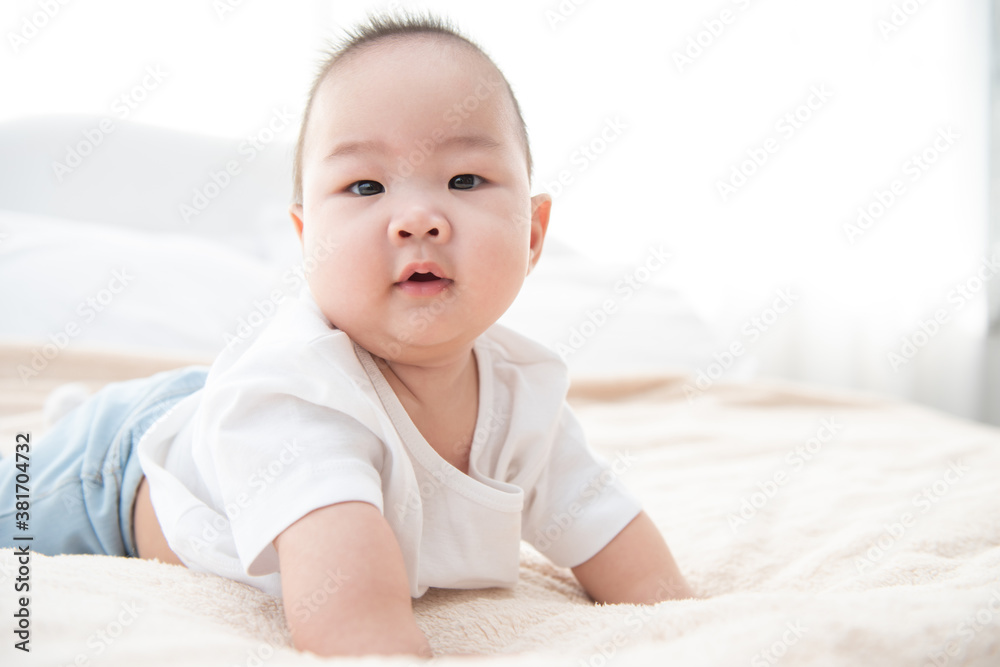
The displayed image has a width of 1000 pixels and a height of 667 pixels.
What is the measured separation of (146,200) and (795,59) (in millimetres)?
2502

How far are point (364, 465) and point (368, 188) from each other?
0.86 feet

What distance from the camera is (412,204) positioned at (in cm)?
65

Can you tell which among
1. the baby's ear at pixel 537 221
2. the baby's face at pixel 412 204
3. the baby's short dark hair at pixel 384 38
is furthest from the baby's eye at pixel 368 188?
the baby's ear at pixel 537 221

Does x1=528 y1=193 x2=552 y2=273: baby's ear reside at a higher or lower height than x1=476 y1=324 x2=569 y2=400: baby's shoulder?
higher

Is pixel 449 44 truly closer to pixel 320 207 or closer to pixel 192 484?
pixel 320 207

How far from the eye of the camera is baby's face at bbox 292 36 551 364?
66cm

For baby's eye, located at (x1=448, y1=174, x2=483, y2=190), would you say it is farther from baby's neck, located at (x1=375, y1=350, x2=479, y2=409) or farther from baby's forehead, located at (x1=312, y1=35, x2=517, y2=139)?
baby's neck, located at (x1=375, y1=350, x2=479, y2=409)

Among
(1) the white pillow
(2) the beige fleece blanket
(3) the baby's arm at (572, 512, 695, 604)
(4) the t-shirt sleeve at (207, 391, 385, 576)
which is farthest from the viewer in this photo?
(1) the white pillow

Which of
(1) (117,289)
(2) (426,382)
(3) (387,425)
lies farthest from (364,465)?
(1) (117,289)

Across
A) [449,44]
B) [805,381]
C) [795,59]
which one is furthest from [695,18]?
[449,44]

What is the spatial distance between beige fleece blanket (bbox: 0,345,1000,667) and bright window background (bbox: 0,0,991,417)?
1.18 meters

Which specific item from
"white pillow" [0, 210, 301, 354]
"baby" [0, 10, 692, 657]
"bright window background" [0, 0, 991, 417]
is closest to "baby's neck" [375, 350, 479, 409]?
"baby" [0, 10, 692, 657]

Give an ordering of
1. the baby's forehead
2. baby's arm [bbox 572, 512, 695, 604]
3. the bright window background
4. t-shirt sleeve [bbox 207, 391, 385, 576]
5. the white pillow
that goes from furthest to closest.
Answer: the bright window background → the white pillow → baby's arm [bbox 572, 512, 695, 604] → the baby's forehead → t-shirt sleeve [bbox 207, 391, 385, 576]

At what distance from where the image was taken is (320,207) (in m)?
0.70
